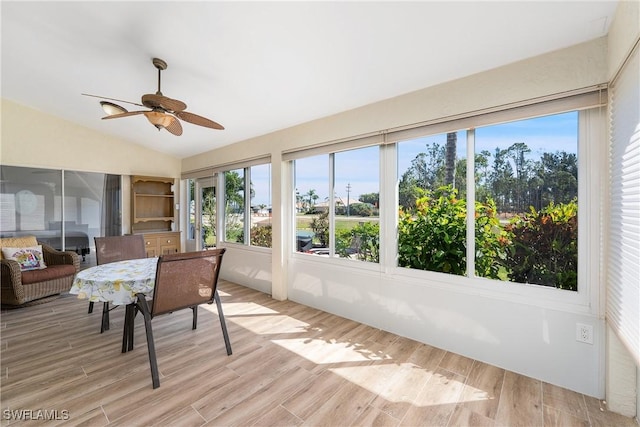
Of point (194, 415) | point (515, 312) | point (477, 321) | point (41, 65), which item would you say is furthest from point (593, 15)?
point (41, 65)

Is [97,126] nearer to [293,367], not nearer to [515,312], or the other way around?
[293,367]

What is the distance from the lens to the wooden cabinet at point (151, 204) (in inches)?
207

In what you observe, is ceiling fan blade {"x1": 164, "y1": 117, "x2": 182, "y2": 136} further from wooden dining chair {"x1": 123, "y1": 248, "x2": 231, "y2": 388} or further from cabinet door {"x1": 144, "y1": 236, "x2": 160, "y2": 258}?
cabinet door {"x1": 144, "y1": 236, "x2": 160, "y2": 258}

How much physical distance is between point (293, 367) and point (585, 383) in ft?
6.72

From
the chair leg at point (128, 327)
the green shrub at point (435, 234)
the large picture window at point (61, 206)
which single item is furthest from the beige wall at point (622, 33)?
the large picture window at point (61, 206)

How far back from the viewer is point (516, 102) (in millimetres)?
2076

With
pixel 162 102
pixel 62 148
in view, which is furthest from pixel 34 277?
pixel 162 102

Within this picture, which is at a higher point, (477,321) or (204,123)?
(204,123)

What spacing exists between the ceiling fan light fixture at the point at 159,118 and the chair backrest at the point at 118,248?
155cm

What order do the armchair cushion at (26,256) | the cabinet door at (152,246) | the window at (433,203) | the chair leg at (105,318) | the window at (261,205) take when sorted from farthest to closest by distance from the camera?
the cabinet door at (152,246) < the window at (261,205) < the armchair cushion at (26,256) < the chair leg at (105,318) < the window at (433,203)

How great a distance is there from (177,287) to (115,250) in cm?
150

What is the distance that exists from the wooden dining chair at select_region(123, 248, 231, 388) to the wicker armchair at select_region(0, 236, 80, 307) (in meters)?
2.20

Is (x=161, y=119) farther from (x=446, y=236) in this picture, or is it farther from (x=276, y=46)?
(x=446, y=236)

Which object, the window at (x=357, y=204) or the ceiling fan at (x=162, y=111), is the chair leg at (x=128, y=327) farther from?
the window at (x=357, y=204)
